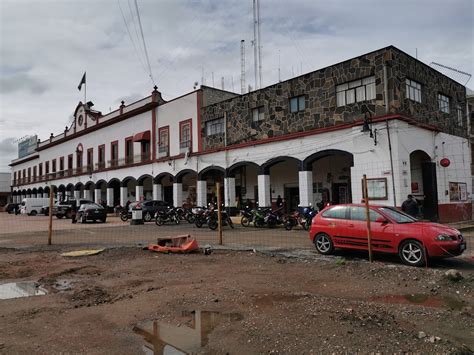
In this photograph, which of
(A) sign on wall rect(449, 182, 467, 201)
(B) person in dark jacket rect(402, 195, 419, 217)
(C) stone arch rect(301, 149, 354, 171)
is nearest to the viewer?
(B) person in dark jacket rect(402, 195, 419, 217)

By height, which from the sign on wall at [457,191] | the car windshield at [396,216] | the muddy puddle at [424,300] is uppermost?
the sign on wall at [457,191]

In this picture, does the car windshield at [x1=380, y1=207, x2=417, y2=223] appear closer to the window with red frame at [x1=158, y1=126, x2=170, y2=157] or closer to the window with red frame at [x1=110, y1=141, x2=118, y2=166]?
the window with red frame at [x1=158, y1=126, x2=170, y2=157]

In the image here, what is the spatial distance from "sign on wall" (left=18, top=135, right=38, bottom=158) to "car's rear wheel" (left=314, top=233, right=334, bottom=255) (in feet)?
214

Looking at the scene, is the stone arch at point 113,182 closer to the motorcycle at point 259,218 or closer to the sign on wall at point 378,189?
the motorcycle at point 259,218

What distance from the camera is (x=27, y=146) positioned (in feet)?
237

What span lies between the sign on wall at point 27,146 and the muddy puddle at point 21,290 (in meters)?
64.4

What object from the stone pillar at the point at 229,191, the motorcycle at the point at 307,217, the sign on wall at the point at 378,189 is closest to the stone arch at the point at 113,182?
the stone pillar at the point at 229,191

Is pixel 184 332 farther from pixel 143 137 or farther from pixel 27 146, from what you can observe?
pixel 27 146

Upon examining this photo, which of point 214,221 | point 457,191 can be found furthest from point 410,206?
point 214,221

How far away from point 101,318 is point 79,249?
774 cm

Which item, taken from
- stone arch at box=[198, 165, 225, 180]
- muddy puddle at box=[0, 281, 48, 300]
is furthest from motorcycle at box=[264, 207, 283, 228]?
muddy puddle at box=[0, 281, 48, 300]

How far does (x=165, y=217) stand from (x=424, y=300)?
18442 millimetres

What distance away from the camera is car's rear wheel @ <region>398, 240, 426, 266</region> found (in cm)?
898

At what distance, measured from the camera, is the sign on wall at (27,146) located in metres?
68.3
